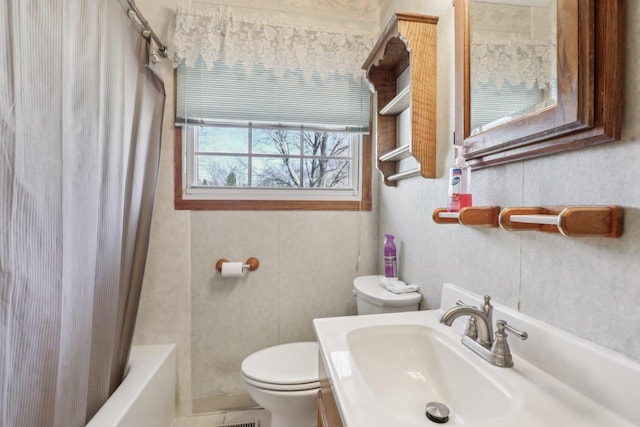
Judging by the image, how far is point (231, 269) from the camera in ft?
5.12

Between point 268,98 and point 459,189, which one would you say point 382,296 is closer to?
point 459,189

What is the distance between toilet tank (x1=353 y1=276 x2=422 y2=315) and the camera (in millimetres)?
1197

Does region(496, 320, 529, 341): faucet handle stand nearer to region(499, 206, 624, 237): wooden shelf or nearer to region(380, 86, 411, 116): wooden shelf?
region(499, 206, 624, 237): wooden shelf

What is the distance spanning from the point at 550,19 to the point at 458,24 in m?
0.36

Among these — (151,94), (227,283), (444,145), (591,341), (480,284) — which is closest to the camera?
(591,341)

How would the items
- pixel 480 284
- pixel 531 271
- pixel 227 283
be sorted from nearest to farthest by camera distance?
pixel 531 271 → pixel 480 284 → pixel 227 283

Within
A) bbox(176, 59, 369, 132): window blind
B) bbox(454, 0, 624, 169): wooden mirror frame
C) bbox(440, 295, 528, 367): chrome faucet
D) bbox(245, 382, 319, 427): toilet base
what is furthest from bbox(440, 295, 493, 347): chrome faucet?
bbox(176, 59, 369, 132): window blind

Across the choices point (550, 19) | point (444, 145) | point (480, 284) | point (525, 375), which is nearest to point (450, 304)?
point (480, 284)

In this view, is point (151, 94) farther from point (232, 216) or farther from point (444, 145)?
point (444, 145)

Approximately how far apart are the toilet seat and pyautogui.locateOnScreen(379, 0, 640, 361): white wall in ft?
2.16

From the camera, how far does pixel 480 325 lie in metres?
0.73

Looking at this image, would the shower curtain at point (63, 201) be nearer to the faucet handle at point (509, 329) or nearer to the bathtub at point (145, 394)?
the bathtub at point (145, 394)

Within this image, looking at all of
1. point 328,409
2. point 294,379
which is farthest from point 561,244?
point 294,379

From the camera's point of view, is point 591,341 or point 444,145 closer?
point 591,341
